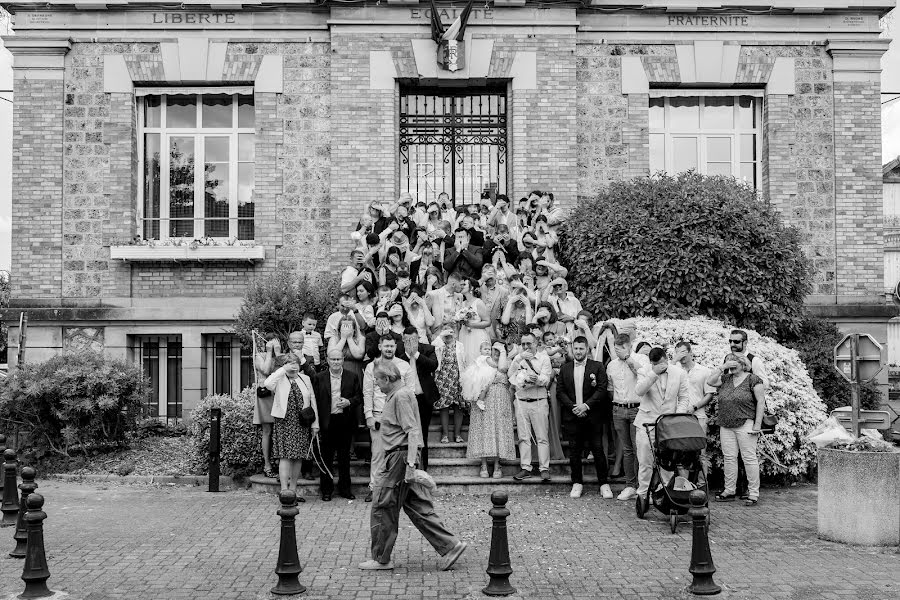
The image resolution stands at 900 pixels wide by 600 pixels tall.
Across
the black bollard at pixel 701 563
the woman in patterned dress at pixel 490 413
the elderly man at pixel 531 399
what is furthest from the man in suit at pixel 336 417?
the black bollard at pixel 701 563

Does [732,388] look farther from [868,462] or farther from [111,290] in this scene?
[111,290]

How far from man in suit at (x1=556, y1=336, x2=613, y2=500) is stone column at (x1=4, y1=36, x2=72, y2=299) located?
34.7 ft

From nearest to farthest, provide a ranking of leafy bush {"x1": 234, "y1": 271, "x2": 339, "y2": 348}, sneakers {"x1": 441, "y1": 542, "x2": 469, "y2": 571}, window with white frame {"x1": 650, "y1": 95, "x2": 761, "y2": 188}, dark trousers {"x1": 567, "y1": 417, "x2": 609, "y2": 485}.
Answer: sneakers {"x1": 441, "y1": 542, "x2": 469, "y2": 571}, dark trousers {"x1": 567, "y1": 417, "x2": 609, "y2": 485}, leafy bush {"x1": 234, "y1": 271, "x2": 339, "y2": 348}, window with white frame {"x1": 650, "y1": 95, "x2": 761, "y2": 188}

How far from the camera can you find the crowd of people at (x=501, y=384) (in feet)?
34.7

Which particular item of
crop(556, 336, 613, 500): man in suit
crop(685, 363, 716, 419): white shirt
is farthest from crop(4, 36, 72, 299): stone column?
crop(685, 363, 716, 419): white shirt

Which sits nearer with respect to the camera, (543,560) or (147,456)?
(543,560)

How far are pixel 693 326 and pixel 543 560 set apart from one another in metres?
5.34

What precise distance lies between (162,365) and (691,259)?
1015cm

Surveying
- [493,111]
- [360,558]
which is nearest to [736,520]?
[360,558]

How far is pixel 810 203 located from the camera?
16.9 meters

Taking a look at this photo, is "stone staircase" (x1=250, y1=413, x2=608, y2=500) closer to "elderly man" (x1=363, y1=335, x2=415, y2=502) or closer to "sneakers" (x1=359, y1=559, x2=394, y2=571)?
"elderly man" (x1=363, y1=335, x2=415, y2=502)

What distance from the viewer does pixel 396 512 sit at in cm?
786

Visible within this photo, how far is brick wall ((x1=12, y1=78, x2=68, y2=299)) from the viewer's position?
16297 mm

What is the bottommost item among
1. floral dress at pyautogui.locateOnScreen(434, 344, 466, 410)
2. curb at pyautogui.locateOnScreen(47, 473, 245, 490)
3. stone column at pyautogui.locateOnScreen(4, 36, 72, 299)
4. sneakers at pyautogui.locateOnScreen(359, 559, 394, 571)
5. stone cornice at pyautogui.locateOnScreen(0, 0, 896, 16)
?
curb at pyautogui.locateOnScreen(47, 473, 245, 490)
